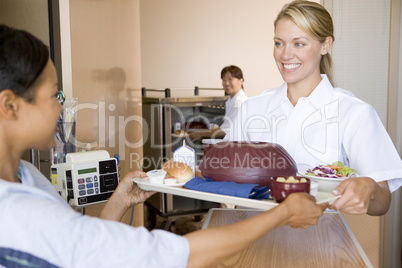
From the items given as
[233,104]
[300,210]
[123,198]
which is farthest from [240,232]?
[233,104]

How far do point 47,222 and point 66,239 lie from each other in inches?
1.6

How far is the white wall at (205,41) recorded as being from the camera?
4.66 m

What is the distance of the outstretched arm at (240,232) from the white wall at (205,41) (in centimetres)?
393

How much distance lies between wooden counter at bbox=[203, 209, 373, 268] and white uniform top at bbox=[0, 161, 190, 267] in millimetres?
387

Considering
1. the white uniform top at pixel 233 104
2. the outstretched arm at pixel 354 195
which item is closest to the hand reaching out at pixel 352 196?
the outstretched arm at pixel 354 195

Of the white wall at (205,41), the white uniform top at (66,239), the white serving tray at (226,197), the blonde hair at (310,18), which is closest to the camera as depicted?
the white uniform top at (66,239)

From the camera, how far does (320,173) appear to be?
118 cm

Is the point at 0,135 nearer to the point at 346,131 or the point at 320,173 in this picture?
the point at 320,173

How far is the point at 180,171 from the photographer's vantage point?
1225 millimetres

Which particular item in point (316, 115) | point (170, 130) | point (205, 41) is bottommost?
point (170, 130)

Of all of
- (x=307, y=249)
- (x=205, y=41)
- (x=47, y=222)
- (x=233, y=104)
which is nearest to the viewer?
(x=47, y=222)

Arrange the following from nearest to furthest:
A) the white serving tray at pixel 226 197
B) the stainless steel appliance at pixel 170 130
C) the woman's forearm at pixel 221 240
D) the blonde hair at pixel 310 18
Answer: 1. the woman's forearm at pixel 221 240
2. the white serving tray at pixel 226 197
3. the blonde hair at pixel 310 18
4. the stainless steel appliance at pixel 170 130

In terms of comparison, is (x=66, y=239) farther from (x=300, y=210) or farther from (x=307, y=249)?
(x=307, y=249)

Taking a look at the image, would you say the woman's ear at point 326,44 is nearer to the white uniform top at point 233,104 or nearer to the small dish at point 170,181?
the small dish at point 170,181
